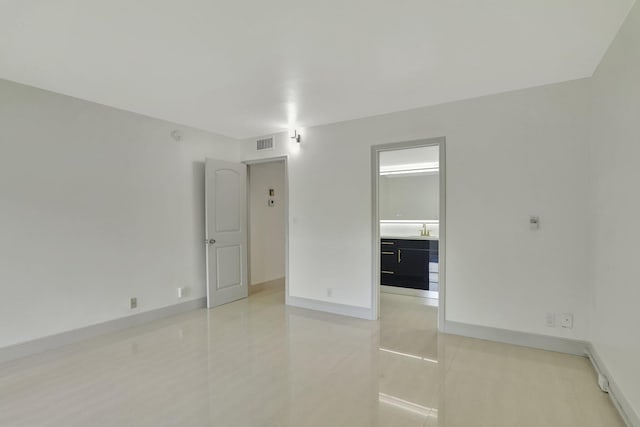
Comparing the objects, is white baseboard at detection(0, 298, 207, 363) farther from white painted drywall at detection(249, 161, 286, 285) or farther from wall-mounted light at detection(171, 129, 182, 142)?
wall-mounted light at detection(171, 129, 182, 142)

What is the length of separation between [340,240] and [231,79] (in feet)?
7.61

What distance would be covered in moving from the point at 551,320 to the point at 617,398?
Answer: 92 cm

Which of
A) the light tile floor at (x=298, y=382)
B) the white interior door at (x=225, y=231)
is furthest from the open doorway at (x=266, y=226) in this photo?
the light tile floor at (x=298, y=382)

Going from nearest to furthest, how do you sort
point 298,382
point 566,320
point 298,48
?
point 298,48 → point 298,382 → point 566,320

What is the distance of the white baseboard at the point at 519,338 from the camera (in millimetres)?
2838

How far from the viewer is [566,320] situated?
2.86 m

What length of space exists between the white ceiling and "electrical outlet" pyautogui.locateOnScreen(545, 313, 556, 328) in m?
2.16

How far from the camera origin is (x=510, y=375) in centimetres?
249

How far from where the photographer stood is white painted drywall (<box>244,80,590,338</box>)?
284 centimetres

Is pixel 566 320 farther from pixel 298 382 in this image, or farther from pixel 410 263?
pixel 298 382

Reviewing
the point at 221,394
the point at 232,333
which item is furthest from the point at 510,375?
the point at 232,333

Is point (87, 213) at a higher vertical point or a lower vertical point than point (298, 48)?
lower

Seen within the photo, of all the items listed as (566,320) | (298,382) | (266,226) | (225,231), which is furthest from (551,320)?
(266,226)

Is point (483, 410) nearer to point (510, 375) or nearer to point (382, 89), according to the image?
point (510, 375)
